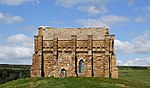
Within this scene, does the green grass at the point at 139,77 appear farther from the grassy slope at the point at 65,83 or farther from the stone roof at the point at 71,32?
the grassy slope at the point at 65,83

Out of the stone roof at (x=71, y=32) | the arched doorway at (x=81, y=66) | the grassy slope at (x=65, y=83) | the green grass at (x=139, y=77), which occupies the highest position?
the stone roof at (x=71, y=32)

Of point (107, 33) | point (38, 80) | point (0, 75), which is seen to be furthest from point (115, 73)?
point (0, 75)

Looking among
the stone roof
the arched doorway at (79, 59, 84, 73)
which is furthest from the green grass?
the stone roof

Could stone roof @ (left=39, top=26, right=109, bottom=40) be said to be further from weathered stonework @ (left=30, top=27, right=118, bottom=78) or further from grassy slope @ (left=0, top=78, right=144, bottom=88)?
grassy slope @ (left=0, top=78, right=144, bottom=88)

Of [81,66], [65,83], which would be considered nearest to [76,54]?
[81,66]

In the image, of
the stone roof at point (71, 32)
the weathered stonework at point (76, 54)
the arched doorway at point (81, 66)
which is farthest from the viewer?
the stone roof at point (71, 32)

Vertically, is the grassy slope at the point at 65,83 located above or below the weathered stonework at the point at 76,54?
below

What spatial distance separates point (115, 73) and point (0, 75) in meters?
26.4

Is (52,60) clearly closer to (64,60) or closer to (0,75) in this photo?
(64,60)

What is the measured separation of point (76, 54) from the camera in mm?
46938

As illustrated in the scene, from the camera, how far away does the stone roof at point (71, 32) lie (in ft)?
156

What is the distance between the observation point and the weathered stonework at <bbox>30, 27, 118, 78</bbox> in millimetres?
46312

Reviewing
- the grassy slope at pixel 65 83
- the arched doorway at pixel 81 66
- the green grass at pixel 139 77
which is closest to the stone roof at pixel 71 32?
the arched doorway at pixel 81 66

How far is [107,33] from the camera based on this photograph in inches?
1863
